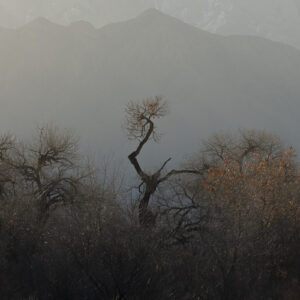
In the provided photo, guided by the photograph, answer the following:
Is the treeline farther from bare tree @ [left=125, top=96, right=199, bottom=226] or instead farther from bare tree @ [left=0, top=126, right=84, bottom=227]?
bare tree @ [left=0, top=126, right=84, bottom=227]

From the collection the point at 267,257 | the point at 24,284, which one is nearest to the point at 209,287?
the point at 267,257

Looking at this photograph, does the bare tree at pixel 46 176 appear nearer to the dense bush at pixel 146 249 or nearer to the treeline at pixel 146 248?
the treeline at pixel 146 248

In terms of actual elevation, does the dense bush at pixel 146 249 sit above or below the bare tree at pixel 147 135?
below

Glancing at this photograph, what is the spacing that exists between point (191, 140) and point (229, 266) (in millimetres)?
171579

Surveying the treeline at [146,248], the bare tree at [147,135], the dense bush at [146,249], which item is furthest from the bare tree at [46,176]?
the bare tree at [147,135]

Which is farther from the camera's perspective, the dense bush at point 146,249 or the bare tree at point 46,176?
the bare tree at point 46,176

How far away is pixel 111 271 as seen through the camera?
1057 cm

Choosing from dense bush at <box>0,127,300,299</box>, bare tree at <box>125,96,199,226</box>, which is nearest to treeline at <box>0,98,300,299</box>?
dense bush at <box>0,127,300,299</box>

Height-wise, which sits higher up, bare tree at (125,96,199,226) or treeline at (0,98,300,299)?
bare tree at (125,96,199,226)

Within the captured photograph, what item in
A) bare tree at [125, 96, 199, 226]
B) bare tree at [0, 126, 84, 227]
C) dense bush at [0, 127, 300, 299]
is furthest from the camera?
bare tree at [0, 126, 84, 227]

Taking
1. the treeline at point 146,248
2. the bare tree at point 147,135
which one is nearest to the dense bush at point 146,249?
the treeline at point 146,248

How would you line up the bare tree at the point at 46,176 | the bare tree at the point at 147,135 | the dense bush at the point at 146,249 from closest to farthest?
the dense bush at the point at 146,249 → the bare tree at the point at 147,135 → the bare tree at the point at 46,176

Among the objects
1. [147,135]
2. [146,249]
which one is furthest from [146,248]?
[147,135]

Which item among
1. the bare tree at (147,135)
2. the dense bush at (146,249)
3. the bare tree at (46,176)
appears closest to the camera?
the dense bush at (146,249)
